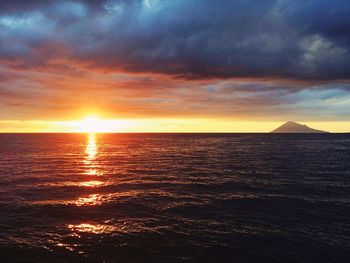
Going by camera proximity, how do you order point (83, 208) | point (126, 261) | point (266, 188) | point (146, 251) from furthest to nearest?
1. point (266, 188)
2. point (83, 208)
3. point (146, 251)
4. point (126, 261)

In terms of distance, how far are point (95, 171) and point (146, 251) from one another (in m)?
46.7

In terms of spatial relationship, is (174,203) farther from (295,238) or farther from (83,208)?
(295,238)

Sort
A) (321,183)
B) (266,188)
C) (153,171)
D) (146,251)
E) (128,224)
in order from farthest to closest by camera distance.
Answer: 1. (153,171)
2. (321,183)
3. (266,188)
4. (128,224)
5. (146,251)

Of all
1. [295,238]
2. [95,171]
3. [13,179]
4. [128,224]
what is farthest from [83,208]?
[95,171]

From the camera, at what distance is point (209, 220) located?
1303 inches

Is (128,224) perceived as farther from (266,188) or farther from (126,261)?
(266,188)

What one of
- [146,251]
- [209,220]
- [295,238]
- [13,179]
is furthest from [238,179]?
[13,179]

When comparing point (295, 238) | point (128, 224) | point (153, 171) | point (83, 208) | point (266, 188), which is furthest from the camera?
point (153, 171)

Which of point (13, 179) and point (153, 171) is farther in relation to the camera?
point (153, 171)

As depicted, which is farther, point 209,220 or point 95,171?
point 95,171

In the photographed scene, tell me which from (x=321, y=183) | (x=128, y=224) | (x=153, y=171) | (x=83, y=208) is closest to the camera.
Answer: (x=128, y=224)

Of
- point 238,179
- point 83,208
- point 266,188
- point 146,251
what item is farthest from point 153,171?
point 146,251

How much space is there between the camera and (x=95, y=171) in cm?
6962

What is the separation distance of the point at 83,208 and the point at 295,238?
2350 cm
